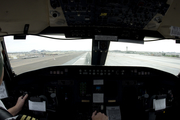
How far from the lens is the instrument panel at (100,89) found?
2.32 meters

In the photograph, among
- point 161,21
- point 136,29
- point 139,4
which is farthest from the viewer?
point 136,29

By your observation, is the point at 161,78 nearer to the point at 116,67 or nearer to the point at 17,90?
the point at 116,67

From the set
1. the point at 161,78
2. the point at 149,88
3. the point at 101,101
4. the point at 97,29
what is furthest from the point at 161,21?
the point at 101,101

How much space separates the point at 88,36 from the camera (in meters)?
2.22

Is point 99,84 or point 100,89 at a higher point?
point 99,84

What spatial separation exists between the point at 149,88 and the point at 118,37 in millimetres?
1384

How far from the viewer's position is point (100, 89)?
7.77ft

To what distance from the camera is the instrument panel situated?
2.32 metres

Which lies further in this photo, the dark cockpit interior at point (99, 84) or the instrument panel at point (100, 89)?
the instrument panel at point (100, 89)

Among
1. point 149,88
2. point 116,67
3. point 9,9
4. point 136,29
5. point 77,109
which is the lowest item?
point 77,109

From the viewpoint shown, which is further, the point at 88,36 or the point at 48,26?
the point at 88,36

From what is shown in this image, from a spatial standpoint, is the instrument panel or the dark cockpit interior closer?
the dark cockpit interior

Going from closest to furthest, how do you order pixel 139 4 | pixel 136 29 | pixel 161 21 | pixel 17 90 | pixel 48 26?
pixel 139 4
pixel 161 21
pixel 48 26
pixel 136 29
pixel 17 90

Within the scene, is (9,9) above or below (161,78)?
above
